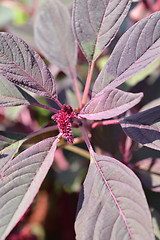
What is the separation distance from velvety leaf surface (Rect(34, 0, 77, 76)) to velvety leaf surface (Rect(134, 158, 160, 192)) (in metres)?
0.39

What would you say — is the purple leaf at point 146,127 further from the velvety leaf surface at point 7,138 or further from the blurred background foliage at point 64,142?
the velvety leaf surface at point 7,138

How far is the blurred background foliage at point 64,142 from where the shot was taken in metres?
0.99

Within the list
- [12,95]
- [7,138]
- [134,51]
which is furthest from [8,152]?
[134,51]

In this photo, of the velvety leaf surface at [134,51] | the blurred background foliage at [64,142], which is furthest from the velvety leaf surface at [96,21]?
the blurred background foliage at [64,142]

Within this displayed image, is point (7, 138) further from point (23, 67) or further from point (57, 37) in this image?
point (57, 37)

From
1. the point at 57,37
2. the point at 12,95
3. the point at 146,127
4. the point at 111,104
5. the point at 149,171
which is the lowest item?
the point at 149,171

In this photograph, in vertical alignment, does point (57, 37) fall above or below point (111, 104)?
above

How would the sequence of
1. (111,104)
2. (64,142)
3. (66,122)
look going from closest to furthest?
1. (111,104)
2. (66,122)
3. (64,142)

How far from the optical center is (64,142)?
2.87 ft

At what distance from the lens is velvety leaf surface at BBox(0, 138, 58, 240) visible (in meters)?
0.60

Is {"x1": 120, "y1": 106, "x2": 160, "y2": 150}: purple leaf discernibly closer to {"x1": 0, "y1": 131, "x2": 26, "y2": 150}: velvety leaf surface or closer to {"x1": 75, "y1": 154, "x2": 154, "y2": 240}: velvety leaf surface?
{"x1": 75, "y1": 154, "x2": 154, "y2": 240}: velvety leaf surface

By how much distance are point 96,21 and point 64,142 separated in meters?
Answer: 0.37

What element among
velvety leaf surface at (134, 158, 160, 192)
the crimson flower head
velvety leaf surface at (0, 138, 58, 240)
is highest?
the crimson flower head

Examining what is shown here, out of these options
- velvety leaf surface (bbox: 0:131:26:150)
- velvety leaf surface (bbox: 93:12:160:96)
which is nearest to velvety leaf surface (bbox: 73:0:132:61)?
velvety leaf surface (bbox: 93:12:160:96)
